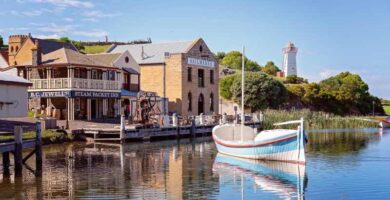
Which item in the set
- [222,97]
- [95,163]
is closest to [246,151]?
[95,163]

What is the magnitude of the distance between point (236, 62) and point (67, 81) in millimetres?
85023

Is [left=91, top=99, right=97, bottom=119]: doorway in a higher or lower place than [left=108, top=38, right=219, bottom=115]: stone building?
lower

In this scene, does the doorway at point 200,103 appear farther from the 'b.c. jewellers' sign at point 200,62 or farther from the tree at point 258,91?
the tree at point 258,91

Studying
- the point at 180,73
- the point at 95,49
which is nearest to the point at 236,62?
the point at 95,49

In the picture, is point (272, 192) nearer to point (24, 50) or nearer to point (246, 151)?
point (246, 151)

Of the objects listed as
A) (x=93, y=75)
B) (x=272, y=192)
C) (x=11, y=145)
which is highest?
(x=93, y=75)

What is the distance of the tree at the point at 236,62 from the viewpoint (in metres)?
133

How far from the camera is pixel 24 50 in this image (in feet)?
194

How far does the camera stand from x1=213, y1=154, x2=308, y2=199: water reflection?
2615 centimetres

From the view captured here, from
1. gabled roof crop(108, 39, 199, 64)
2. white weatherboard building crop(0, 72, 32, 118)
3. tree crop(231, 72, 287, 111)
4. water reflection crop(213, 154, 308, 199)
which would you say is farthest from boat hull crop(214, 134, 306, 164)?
tree crop(231, 72, 287, 111)

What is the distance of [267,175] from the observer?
30.6m

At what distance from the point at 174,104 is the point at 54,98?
18225 mm

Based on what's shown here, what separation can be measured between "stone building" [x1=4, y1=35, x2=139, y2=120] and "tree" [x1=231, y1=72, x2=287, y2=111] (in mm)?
26696

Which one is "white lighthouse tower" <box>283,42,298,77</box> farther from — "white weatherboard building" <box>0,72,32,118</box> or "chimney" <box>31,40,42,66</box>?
"white weatherboard building" <box>0,72,32,118</box>
